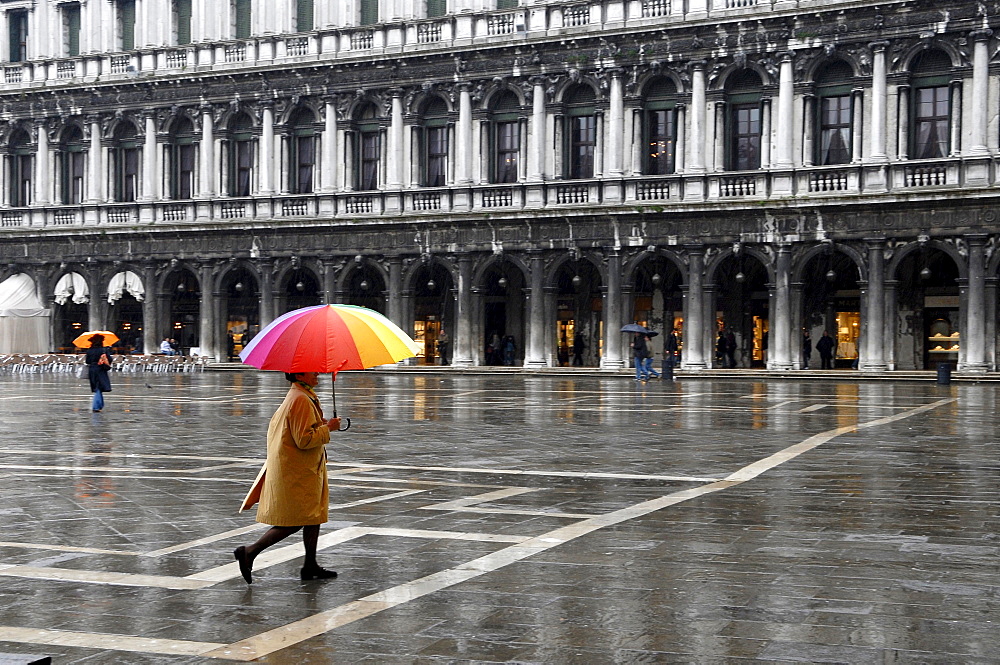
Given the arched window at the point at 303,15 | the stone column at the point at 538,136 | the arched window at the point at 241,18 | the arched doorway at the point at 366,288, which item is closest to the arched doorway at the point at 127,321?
the arched doorway at the point at 366,288

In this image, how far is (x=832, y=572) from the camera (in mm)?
8727

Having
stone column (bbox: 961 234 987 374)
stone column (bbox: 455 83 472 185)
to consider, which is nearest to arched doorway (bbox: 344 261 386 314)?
stone column (bbox: 455 83 472 185)

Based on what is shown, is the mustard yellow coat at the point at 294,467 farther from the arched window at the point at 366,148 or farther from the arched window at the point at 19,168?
the arched window at the point at 19,168

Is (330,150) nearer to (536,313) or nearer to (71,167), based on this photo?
(536,313)

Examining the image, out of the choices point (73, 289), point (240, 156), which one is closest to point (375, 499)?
point (240, 156)

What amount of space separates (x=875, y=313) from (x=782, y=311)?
9.41 ft

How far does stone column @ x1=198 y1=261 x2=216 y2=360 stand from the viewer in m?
51.0

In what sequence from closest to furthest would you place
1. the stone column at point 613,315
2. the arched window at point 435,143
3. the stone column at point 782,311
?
the stone column at point 782,311, the stone column at point 613,315, the arched window at point 435,143

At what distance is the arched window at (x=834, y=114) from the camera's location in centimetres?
4169

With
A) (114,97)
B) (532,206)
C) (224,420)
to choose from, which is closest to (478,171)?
→ (532,206)

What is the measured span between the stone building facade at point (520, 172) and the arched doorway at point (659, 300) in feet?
0.34

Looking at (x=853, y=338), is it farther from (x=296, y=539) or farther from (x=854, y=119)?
(x=296, y=539)

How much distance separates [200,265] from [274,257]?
3339 mm

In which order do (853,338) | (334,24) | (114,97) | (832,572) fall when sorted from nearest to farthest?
(832,572) → (853,338) → (334,24) → (114,97)
